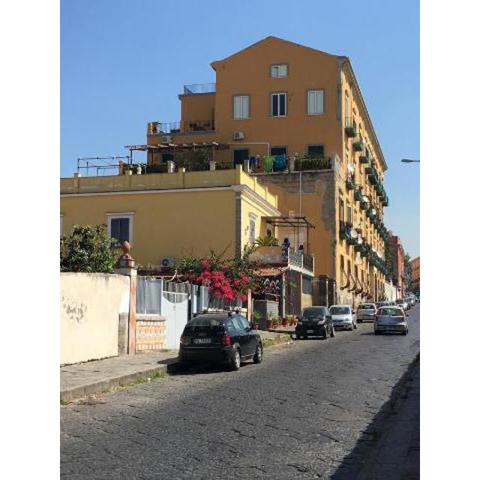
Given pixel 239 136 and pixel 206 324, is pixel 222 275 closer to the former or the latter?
pixel 206 324

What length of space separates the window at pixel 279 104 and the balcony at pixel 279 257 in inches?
567

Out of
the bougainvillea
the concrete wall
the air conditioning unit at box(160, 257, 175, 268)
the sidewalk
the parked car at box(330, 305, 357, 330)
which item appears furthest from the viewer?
the parked car at box(330, 305, 357, 330)

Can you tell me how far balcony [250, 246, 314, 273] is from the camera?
39438 mm

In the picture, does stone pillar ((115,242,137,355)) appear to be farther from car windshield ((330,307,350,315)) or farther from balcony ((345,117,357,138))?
balcony ((345,117,357,138))

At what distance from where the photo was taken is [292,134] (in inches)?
2156

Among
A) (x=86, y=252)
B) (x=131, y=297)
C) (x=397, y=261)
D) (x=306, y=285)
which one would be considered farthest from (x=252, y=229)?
(x=397, y=261)

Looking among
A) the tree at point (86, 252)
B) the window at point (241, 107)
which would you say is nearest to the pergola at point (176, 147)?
the window at point (241, 107)

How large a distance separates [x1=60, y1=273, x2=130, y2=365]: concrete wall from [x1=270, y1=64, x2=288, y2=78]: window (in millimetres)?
36592

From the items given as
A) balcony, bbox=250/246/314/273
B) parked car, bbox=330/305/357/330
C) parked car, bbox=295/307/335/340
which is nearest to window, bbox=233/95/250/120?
balcony, bbox=250/246/314/273

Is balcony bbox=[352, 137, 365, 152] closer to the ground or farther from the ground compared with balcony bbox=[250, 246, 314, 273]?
farther from the ground

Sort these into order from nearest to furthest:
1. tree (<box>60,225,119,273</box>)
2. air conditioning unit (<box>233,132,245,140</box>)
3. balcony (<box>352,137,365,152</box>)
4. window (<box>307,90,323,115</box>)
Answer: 1. tree (<box>60,225,119,273</box>)
2. air conditioning unit (<box>233,132,245,140</box>)
3. window (<box>307,90,323,115</box>)
4. balcony (<box>352,137,365,152</box>)
